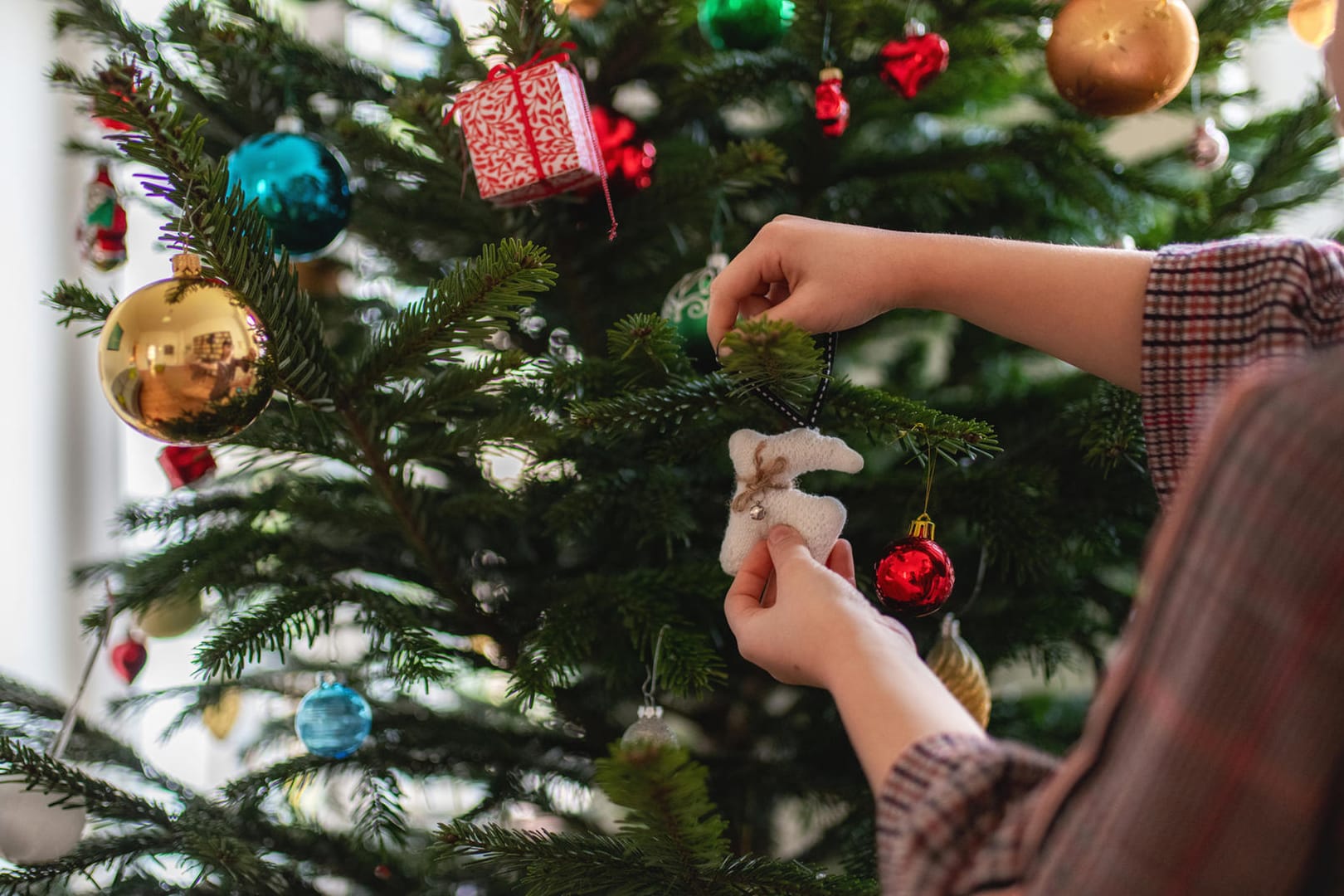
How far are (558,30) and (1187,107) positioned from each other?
67 cm

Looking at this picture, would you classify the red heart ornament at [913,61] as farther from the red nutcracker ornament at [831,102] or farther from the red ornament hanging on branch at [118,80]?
the red ornament hanging on branch at [118,80]

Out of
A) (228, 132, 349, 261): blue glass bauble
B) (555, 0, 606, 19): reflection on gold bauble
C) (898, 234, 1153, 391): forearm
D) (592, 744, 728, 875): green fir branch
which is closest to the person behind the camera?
(592, 744, 728, 875): green fir branch

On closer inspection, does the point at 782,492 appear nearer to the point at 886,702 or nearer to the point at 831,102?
the point at 886,702

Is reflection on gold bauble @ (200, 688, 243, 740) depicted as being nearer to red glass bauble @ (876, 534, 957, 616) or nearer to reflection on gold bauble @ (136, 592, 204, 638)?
reflection on gold bauble @ (136, 592, 204, 638)

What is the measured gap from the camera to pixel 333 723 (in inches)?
27.3

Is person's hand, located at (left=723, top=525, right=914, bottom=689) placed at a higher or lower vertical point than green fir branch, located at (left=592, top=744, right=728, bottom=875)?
higher

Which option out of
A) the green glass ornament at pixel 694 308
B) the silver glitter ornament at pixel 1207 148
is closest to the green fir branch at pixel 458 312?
the green glass ornament at pixel 694 308

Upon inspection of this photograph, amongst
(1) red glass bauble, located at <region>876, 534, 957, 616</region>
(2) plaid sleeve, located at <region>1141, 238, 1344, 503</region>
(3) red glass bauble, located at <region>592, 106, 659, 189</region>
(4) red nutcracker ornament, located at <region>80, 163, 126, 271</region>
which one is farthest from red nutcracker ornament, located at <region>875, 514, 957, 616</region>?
(4) red nutcracker ornament, located at <region>80, 163, 126, 271</region>

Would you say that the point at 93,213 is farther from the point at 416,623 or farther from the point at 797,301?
the point at 797,301

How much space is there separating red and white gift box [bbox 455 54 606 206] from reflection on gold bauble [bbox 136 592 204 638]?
19.5 inches

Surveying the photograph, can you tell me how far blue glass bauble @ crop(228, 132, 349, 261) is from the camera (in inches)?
26.4

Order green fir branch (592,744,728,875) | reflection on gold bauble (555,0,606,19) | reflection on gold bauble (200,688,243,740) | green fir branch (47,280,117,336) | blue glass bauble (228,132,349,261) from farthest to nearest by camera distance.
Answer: reflection on gold bauble (200,688,243,740) < reflection on gold bauble (555,0,606,19) < blue glass bauble (228,132,349,261) < green fir branch (47,280,117,336) < green fir branch (592,744,728,875)

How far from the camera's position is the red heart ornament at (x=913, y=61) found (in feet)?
2.27

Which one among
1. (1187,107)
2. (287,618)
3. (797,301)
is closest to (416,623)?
(287,618)
